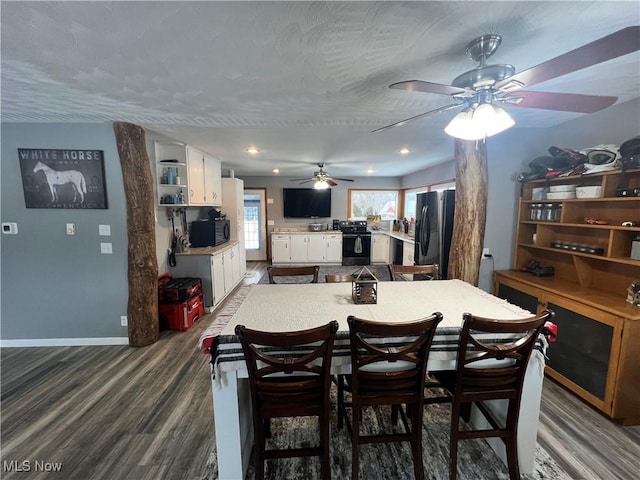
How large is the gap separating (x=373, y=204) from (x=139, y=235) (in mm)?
5693

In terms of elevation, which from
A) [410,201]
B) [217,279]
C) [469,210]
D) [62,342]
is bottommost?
[62,342]

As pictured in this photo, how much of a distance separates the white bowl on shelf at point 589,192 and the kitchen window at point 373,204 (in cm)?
502

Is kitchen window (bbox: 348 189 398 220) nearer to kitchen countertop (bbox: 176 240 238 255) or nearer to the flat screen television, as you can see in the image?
the flat screen television

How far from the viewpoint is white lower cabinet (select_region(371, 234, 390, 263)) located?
673 centimetres

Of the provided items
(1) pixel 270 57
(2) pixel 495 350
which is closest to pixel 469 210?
(2) pixel 495 350

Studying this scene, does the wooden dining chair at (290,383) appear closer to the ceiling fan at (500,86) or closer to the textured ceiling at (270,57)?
the ceiling fan at (500,86)

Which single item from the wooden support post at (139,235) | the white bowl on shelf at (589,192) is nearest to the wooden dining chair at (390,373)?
the white bowl on shelf at (589,192)

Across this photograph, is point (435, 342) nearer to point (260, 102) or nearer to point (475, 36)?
point (475, 36)

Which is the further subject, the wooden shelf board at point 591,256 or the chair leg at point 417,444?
the wooden shelf board at point 591,256

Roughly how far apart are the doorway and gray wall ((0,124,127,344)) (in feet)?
13.9

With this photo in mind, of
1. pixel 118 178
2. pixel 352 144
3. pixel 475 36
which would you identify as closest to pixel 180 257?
pixel 118 178

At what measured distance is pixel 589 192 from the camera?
2215 millimetres

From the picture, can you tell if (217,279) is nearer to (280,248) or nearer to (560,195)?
(280,248)

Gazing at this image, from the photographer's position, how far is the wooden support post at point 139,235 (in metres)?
2.71
